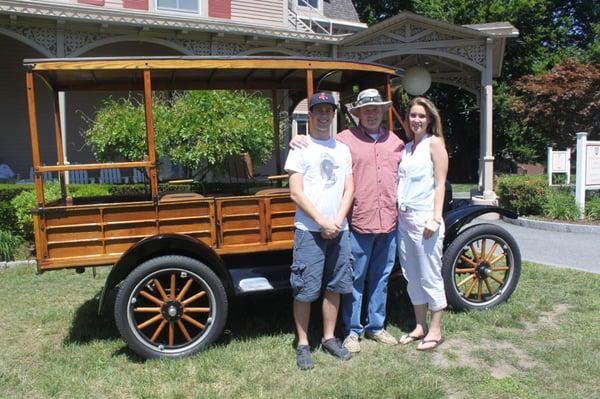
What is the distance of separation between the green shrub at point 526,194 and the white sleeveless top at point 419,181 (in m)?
7.50

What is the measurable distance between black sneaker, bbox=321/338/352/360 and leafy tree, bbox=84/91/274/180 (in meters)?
5.58

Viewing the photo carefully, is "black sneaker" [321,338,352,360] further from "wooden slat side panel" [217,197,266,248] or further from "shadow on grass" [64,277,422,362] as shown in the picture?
"wooden slat side panel" [217,197,266,248]

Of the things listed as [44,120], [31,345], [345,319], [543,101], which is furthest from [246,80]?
[543,101]

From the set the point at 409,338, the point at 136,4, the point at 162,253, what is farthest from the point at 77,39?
the point at 409,338

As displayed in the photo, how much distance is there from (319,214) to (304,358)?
98cm

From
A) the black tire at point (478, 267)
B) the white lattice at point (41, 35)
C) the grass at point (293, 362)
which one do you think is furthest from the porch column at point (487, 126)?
the white lattice at point (41, 35)

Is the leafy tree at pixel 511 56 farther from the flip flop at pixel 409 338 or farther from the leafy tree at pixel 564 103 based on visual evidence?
the flip flop at pixel 409 338

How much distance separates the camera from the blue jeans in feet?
12.9

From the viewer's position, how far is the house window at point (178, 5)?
13.6 m

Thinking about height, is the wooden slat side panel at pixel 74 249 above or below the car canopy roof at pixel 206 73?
below

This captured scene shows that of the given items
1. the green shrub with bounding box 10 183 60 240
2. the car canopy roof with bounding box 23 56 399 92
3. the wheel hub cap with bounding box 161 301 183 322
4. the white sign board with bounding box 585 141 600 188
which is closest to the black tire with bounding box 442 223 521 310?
the car canopy roof with bounding box 23 56 399 92

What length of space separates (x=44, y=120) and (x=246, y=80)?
1027 centimetres

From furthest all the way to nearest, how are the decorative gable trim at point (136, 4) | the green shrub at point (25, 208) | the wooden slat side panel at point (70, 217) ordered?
the decorative gable trim at point (136, 4) → the green shrub at point (25, 208) → the wooden slat side panel at point (70, 217)

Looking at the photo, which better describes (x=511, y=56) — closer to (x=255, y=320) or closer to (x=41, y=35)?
(x=41, y=35)
